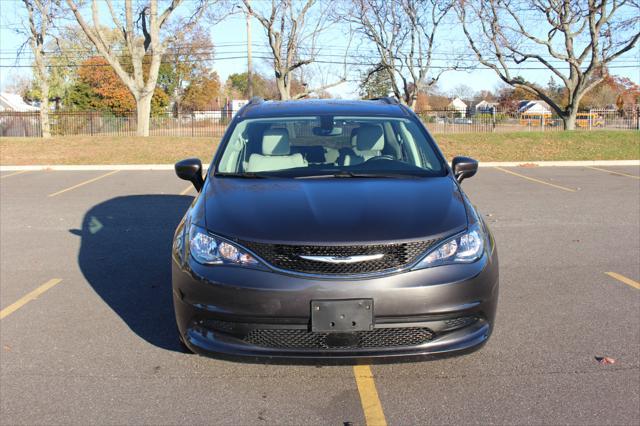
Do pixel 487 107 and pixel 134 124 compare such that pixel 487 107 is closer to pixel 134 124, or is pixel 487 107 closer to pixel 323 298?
pixel 134 124

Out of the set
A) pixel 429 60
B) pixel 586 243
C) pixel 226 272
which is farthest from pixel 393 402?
pixel 429 60

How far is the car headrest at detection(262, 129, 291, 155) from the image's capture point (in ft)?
15.6

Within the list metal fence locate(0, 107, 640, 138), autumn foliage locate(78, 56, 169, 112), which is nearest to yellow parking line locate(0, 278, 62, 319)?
metal fence locate(0, 107, 640, 138)

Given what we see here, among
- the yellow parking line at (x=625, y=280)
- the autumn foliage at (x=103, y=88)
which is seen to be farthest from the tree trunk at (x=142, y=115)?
the autumn foliage at (x=103, y=88)

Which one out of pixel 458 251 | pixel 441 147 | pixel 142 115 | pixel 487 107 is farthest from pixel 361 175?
pixel 487 107

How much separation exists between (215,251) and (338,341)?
32.5 inches

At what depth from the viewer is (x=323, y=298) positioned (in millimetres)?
3141

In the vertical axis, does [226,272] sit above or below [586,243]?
above

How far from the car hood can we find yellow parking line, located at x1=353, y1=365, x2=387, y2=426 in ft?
3.01

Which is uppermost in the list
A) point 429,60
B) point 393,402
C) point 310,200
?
point 429,60

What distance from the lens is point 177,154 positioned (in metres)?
21.2

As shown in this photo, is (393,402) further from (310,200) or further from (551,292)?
(551,292)

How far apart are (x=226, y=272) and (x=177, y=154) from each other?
18578 millimetres

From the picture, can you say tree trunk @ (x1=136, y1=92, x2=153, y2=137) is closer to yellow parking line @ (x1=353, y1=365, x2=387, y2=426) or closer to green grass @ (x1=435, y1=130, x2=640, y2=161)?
green grass @ (x1=435, y1=130, x2=640, y2=161)
